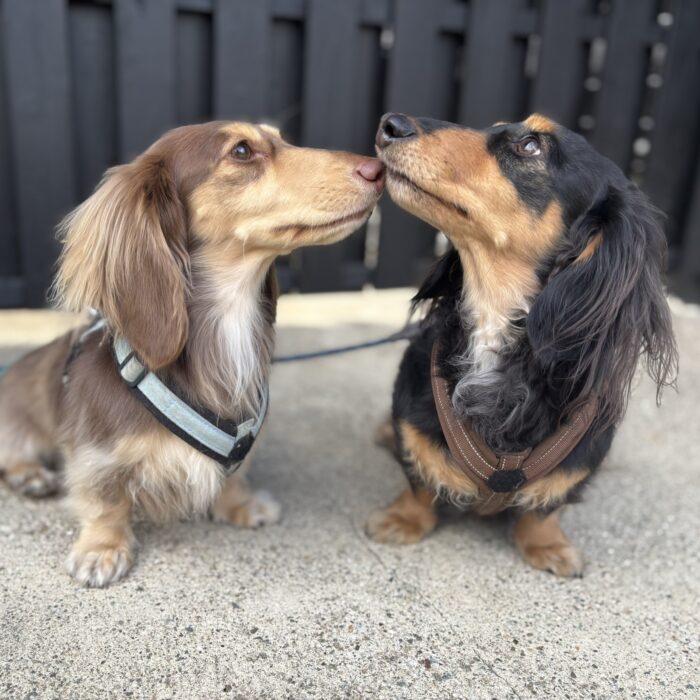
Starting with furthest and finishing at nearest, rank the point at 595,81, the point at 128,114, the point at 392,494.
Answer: the point at 595,81 < the point at 128,114 < the point at 392,494

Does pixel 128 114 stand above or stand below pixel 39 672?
above

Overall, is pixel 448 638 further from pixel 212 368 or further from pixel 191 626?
pixel 212 368

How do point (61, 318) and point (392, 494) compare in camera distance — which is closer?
point (392, 494)

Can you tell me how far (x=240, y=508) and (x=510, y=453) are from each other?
0.95 m

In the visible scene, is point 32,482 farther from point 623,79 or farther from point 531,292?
point 623,79

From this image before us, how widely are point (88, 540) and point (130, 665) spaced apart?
0.47m

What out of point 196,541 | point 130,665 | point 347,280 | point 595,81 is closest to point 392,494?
point 196,541

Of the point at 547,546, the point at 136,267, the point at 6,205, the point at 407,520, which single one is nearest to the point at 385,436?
the point at 407,520

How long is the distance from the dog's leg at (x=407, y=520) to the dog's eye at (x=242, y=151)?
1.16 metres

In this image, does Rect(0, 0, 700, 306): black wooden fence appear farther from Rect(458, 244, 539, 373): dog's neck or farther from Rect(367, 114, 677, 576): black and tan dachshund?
Rect(458, 244, 539, 373): dog's neck

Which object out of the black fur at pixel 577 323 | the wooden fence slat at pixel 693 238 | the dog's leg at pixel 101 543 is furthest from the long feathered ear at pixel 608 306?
the wooden fence slat at pixel 693 238

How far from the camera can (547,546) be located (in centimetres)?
237

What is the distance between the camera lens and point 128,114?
11.8ft

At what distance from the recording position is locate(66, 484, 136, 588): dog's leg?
2102mm
